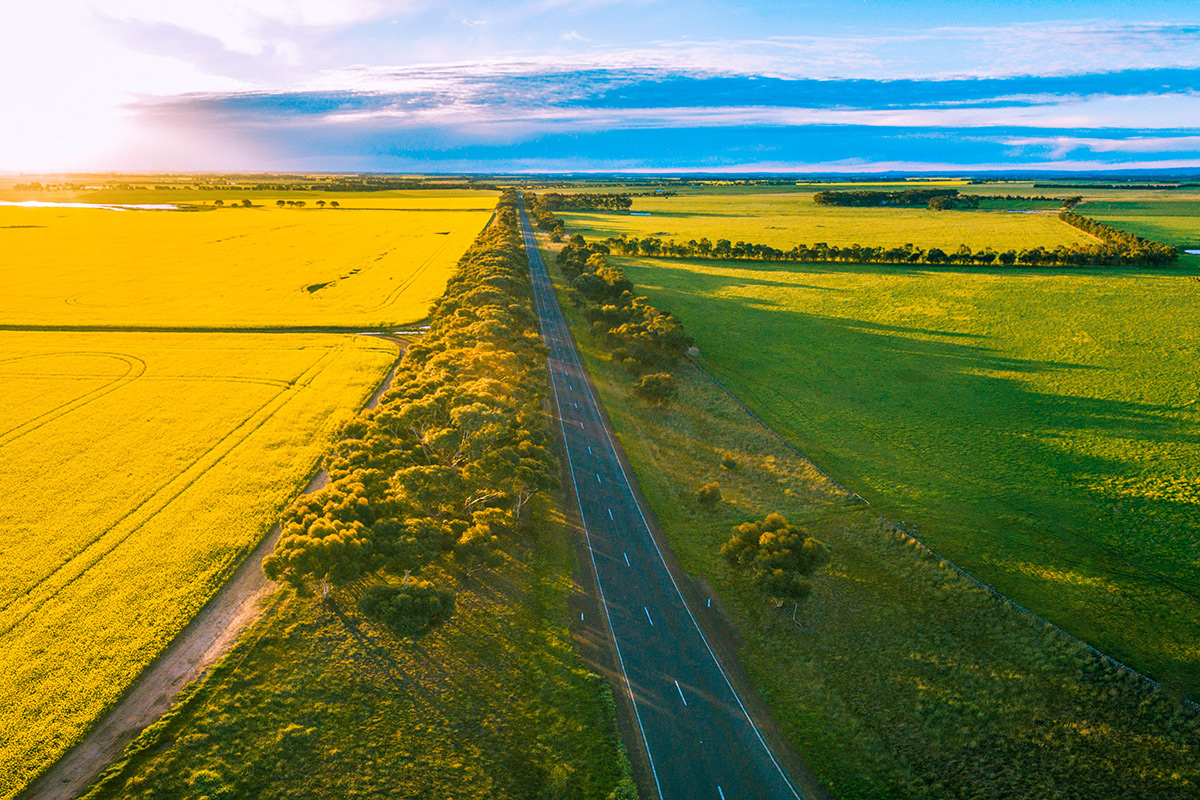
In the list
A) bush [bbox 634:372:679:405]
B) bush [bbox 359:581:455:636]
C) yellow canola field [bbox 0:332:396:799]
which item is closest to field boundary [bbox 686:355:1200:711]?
bush [bbox 634:372:679:405]

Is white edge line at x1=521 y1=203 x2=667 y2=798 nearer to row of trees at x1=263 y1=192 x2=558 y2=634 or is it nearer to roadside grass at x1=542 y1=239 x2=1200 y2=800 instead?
row of trees at x1=263 y1=192 x2=558 y2=634

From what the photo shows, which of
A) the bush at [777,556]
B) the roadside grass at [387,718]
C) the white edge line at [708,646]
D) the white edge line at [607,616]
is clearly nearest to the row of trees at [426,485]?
the roadside grass at [387,718]

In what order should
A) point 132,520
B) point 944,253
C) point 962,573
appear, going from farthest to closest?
point 944,253 < point 132,520 < point 962,573

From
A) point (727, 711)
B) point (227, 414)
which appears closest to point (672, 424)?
point (727, 711)

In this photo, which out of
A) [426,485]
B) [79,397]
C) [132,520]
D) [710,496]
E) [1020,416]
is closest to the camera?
[426,485]

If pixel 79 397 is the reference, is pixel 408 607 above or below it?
below

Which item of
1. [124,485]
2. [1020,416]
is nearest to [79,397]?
[124,485]

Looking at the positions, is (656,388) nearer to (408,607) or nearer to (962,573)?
(962,573)
